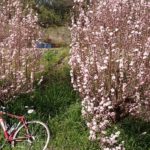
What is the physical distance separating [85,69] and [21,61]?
2239 mm

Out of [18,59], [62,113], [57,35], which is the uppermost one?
[18,59]

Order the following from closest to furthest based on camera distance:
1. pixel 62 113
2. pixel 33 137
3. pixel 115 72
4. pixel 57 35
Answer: pixel 115 72, pixel 33 137, pixel 62 113, pixel 57 35

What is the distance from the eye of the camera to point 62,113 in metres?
10.9

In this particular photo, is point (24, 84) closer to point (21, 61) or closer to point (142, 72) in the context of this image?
point (21, 61)

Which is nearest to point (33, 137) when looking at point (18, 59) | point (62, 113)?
point (62, 113)

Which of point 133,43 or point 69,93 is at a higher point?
point 133,43

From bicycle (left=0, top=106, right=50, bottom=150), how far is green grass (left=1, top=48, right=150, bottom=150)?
0.33 metres

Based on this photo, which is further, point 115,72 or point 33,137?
point 33,137

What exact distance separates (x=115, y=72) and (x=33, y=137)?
1.70 metres

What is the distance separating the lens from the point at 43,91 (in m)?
11.7

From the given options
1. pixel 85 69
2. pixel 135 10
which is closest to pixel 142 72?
pixel 85 69

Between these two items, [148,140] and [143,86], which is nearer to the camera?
[143,86]

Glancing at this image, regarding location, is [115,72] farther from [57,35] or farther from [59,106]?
[57,35]

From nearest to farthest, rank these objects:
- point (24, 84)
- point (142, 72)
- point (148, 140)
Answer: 1. point (142, 72)
2. point (148, 140)
3. point (24, 84)
